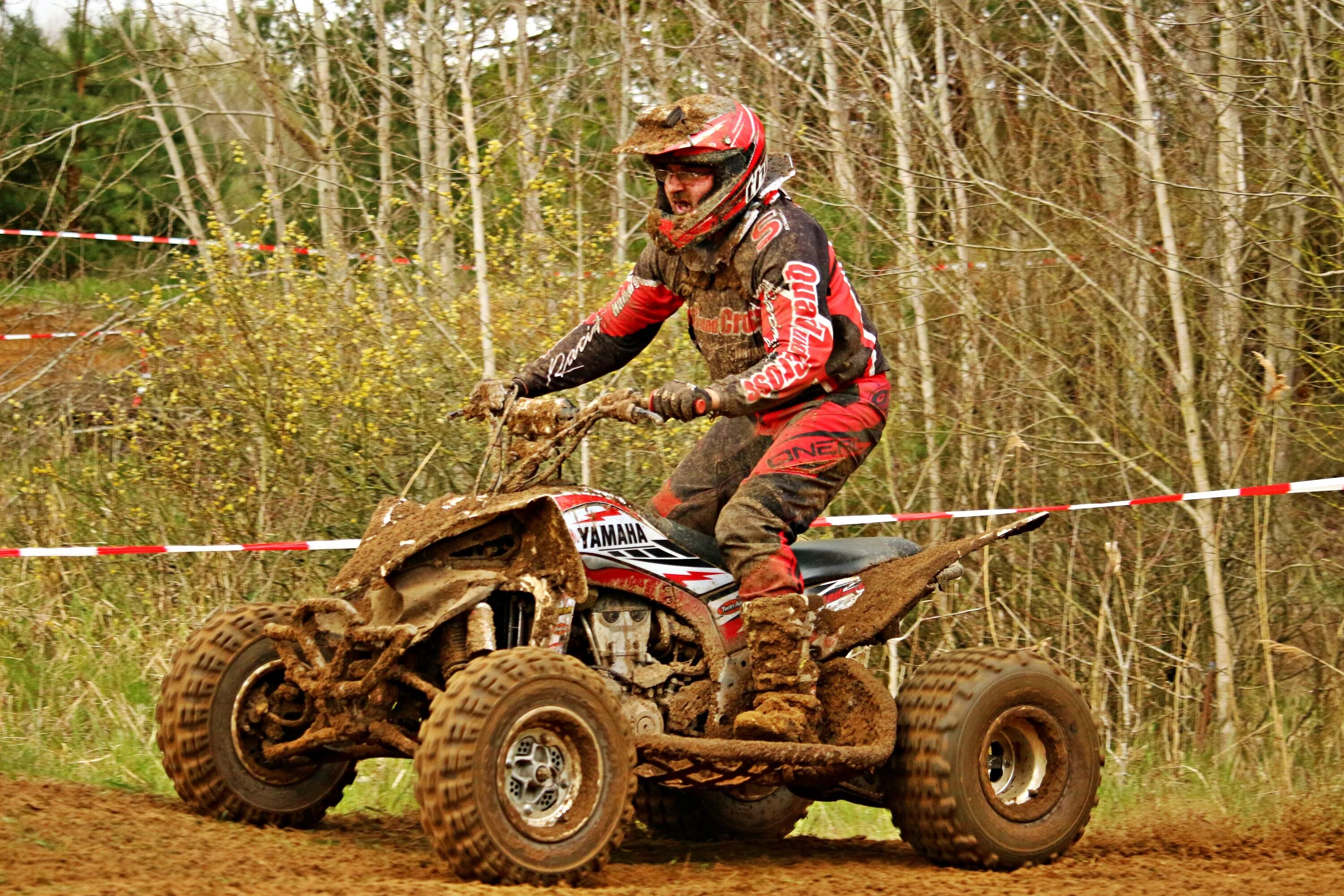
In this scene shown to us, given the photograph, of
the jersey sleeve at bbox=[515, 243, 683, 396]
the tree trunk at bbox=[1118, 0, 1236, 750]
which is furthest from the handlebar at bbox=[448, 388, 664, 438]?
the tree trunk at bbox=[1118, 0, 1236, 750]

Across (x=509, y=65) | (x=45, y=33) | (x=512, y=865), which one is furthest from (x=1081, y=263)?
(x=45, y=33)

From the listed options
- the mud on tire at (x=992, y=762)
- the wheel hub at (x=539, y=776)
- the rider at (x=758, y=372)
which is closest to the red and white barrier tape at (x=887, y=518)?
the mud on tire at (x=992, y=762)

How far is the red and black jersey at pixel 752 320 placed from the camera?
18.0 feet

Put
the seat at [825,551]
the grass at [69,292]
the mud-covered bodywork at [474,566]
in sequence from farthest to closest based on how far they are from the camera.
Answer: the grass at [69,292] < the seat at [825,551] < the mud-covered bodywork at [474,566]

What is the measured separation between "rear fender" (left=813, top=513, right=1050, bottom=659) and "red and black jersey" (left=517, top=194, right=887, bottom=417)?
75 centimetres

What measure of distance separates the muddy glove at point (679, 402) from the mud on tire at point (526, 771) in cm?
90

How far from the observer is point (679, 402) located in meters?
5.16

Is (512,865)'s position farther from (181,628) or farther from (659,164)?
(181,628)

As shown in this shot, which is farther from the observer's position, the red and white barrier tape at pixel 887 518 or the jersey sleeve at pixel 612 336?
the red and white barrier tape at pixel 887 518

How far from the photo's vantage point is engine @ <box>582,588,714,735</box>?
546 cm

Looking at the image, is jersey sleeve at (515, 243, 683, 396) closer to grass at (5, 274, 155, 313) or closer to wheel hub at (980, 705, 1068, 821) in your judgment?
wheel hub at (980, 705, 1068, 821)

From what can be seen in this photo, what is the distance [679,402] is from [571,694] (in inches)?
41.1

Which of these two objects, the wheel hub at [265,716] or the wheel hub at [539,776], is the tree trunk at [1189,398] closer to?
the wheel hub at [539,776]

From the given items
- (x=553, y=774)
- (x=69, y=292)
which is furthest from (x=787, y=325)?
(x=69, y=292)
